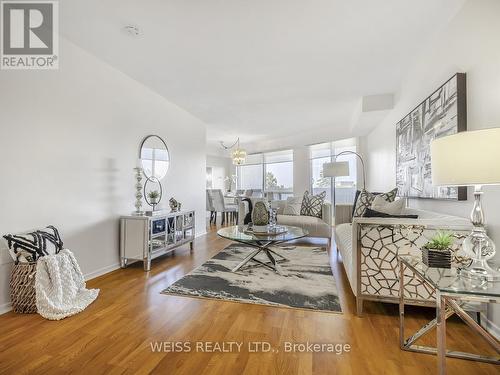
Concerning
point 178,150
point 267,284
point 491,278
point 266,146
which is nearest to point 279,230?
point 267,284

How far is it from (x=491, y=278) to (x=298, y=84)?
306 centimetres

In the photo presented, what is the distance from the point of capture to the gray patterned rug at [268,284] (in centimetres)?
216

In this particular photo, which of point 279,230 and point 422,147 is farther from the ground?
point 422,147

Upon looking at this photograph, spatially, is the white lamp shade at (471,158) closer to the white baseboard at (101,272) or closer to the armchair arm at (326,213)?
the white baseboard at (101,272)

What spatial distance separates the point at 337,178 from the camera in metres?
6.86

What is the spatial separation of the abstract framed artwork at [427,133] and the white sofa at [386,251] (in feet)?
1.63

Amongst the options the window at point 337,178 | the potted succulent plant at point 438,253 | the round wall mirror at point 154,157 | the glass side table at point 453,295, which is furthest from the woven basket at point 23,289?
the window at point 337,178

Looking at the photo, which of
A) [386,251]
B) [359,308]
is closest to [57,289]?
[359,308]

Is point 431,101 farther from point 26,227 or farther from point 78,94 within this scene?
point 26,227

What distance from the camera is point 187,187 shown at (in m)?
4.70

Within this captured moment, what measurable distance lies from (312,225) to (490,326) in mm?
2718

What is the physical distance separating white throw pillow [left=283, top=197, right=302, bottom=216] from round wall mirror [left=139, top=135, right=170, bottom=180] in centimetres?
240

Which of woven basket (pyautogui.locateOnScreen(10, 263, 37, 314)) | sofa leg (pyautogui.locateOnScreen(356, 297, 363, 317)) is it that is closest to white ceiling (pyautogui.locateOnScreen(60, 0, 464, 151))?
woven basket (pyautogui.locateOnScreen(10, 263, 37, 314))

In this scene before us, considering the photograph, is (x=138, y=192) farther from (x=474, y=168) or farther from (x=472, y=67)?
(x=472, y=67)
